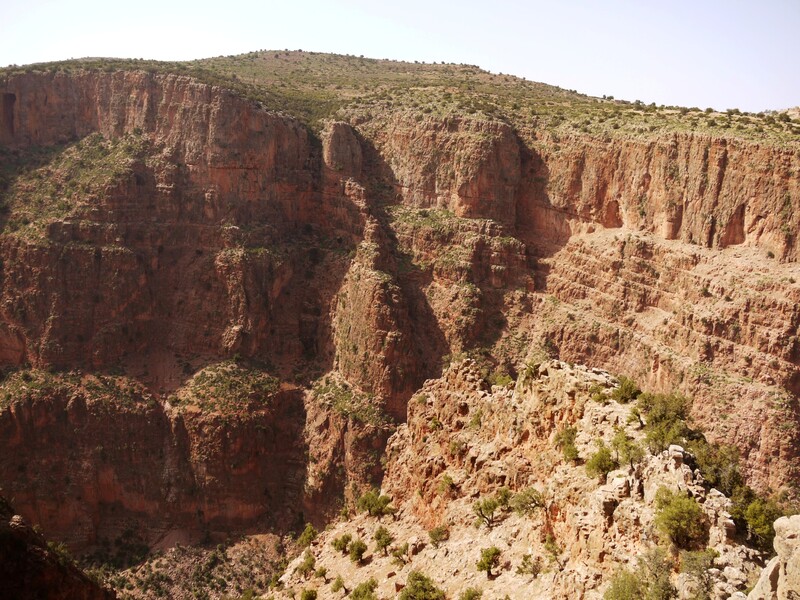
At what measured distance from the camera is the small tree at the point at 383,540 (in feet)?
114

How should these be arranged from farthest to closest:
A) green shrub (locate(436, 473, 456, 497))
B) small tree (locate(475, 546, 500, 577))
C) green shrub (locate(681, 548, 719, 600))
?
1. green shrub (locate(436, 473, 456, 497))
2. small tree (locate(475, 546, 500, 577))
3. green shrub (locate(681, 548, 719, 600))

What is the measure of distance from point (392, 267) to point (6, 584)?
46220 mm

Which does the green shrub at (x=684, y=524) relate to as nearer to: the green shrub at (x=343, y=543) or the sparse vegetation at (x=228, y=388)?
the green shrub at (x=343, y=543)

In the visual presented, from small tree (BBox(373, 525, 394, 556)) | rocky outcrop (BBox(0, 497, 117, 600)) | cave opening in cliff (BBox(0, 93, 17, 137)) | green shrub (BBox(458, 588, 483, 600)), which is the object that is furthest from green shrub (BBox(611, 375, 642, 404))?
cave opening in cliff (BBox(0, 93, 17, 137))

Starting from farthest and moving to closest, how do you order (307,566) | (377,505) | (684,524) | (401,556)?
1. (377,505)
2. (307,566)
3. (401,556)
4. (684,524)

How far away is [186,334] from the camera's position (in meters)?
69.1

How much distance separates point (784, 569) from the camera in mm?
13508

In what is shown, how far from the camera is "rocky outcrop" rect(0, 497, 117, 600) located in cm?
2811

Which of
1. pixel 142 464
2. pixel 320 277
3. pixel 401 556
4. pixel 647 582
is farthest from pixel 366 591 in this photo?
pixel 320 277

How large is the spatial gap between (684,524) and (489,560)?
31.6ft

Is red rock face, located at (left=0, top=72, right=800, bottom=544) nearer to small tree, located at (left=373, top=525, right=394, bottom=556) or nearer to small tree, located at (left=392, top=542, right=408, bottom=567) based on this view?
small tree, located at (left=373, top=525, right=394, bottom=556)

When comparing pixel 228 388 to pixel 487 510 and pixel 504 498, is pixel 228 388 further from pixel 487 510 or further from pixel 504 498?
pixel 504 498

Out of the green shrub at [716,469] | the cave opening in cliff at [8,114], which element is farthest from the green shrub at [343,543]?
the cave opening in cliff at [8,114]

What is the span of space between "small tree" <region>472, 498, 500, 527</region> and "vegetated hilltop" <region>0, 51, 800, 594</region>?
25.8 metres
